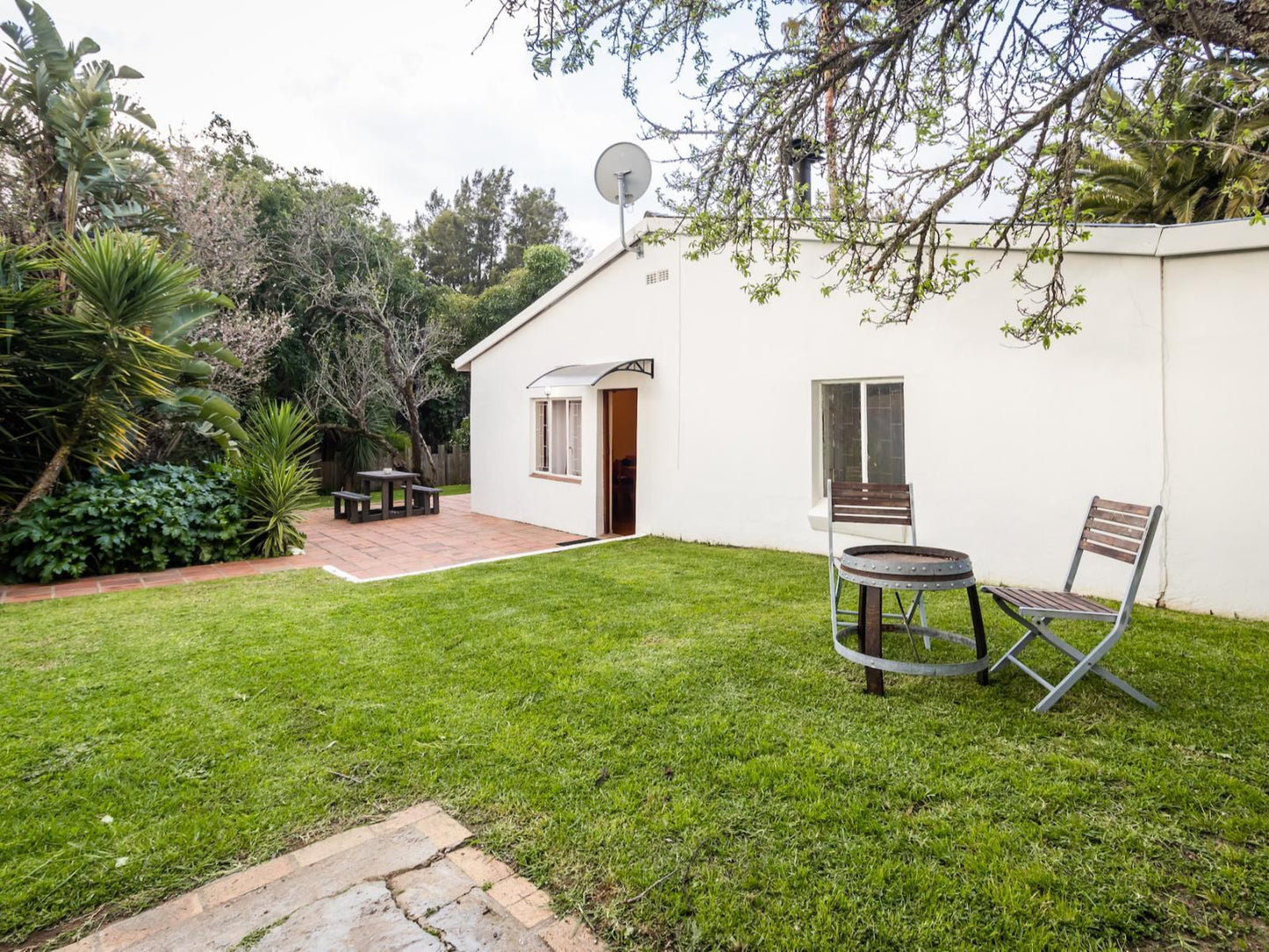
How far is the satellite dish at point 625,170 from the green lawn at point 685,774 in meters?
8.16

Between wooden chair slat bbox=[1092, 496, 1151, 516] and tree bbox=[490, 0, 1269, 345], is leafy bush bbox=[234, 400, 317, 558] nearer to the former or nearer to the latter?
tree bbox=[490, 0, 1269, 345]

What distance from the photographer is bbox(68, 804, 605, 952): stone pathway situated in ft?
8.07

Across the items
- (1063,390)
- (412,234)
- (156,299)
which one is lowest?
(1063,390)

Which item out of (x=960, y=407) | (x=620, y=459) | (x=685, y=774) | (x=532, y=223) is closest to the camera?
(x=685, y=774)

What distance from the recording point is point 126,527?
950cm

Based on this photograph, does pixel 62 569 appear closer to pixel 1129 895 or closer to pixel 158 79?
pixel 1129 895

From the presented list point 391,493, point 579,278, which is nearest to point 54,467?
point 391,493

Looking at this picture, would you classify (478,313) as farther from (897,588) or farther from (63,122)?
(897,588)

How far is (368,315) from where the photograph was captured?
19.5 metres

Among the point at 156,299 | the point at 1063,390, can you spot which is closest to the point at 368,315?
the point at 156,299

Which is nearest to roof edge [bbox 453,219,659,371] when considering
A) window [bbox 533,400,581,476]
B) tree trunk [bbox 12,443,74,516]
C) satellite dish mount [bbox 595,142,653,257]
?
satellite dish mount [bbox 595,142,653,257]

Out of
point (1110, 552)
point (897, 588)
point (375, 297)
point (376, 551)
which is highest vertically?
point (375, 297)

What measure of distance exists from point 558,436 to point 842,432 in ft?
21.4

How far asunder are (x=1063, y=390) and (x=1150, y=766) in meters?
5.01
